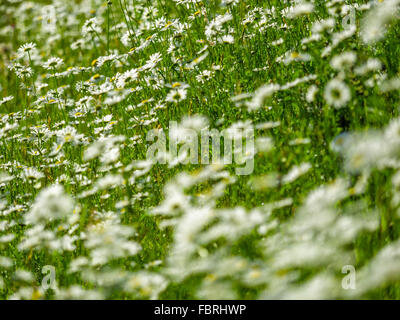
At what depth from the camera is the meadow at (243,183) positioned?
135 centimetres

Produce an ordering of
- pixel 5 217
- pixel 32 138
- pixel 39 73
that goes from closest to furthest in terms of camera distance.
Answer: pixel 5 217, pixel 32 138, pixel 39 73

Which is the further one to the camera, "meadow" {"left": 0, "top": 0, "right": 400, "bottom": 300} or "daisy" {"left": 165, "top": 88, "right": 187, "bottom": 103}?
"daisy" {"left": 165, "top": 88, "right": 187, "bottom": 103}

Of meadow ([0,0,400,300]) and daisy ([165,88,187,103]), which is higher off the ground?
daisy ([165,88,187,103])

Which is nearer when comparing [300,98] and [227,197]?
[300,98]

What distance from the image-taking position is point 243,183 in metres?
2.24

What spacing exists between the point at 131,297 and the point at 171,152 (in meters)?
0.84

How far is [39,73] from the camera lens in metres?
6.15

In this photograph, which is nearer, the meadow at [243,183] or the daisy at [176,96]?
the meadow at [243,183]

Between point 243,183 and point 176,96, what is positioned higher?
point 176,96

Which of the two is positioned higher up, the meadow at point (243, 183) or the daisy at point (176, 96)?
the daisy at point (176, 96)

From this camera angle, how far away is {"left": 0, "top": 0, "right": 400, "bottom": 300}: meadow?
1.35 meters

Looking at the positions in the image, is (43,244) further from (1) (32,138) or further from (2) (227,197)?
(1) (32,138)

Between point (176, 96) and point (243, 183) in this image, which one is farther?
point (176, 96)
